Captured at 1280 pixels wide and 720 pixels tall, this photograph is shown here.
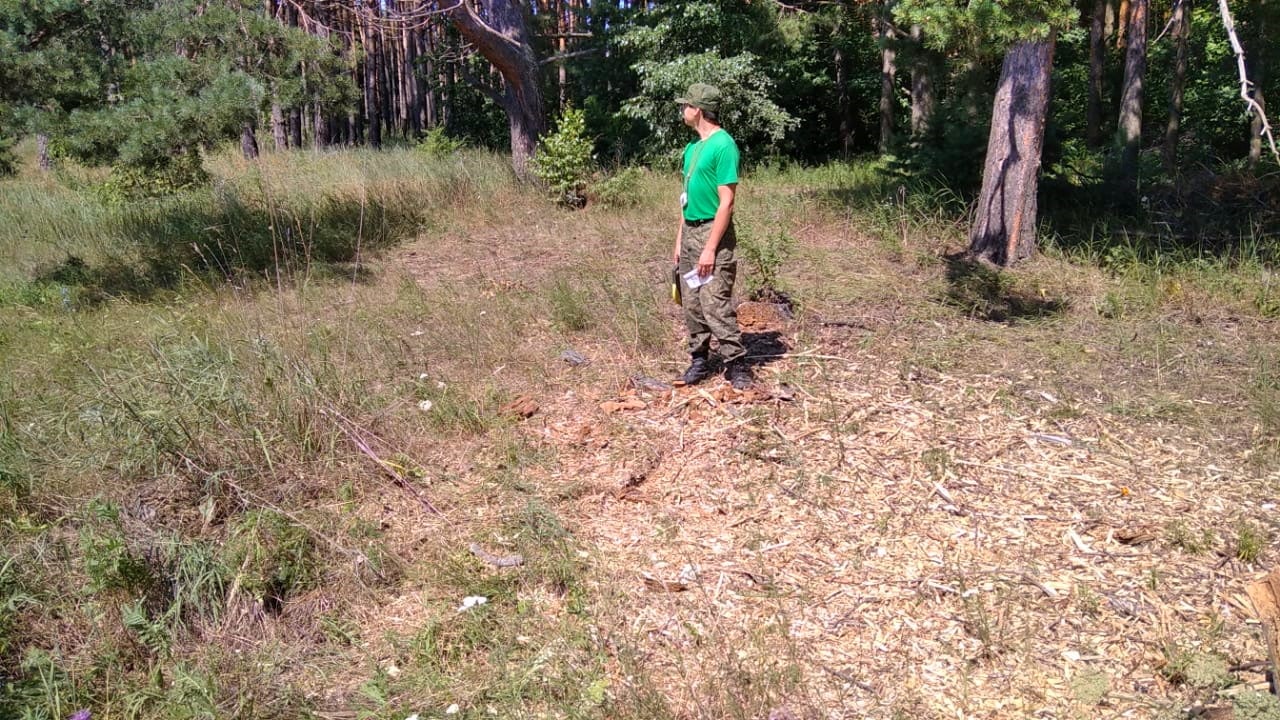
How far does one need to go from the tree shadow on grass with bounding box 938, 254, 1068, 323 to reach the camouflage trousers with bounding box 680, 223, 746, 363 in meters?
2.55

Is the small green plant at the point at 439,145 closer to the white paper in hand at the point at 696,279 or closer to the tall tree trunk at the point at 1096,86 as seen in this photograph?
the tall tree trunk at the point at 1096,86

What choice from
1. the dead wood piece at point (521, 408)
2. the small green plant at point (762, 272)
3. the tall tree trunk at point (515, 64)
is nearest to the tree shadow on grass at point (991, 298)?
the small green plant at point (762, 272)

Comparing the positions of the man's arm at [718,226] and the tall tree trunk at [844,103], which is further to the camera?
the tall tree trunk at [844,103]

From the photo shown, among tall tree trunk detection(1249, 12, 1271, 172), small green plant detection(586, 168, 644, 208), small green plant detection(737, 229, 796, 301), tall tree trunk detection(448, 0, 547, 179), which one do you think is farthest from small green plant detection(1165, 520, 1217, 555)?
tall tree trunk detection(448, 0, 547, 179)

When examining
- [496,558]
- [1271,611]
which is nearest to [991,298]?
[1271,611]

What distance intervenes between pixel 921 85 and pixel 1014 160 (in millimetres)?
5883

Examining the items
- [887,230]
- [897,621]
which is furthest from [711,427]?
[887,230]

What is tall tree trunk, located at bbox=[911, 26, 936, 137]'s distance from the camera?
33.7 ft

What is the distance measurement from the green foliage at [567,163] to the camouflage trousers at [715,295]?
5805 mm

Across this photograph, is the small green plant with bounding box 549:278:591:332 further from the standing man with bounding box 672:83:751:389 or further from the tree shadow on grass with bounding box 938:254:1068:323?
the tree shadow on grass with bounding box 938:254:1068:323

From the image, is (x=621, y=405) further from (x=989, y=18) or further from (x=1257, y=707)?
(x=1257, y=707)

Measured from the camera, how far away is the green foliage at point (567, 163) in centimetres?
1062

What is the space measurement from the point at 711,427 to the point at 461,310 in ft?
9.62

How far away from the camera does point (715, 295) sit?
5055mm
